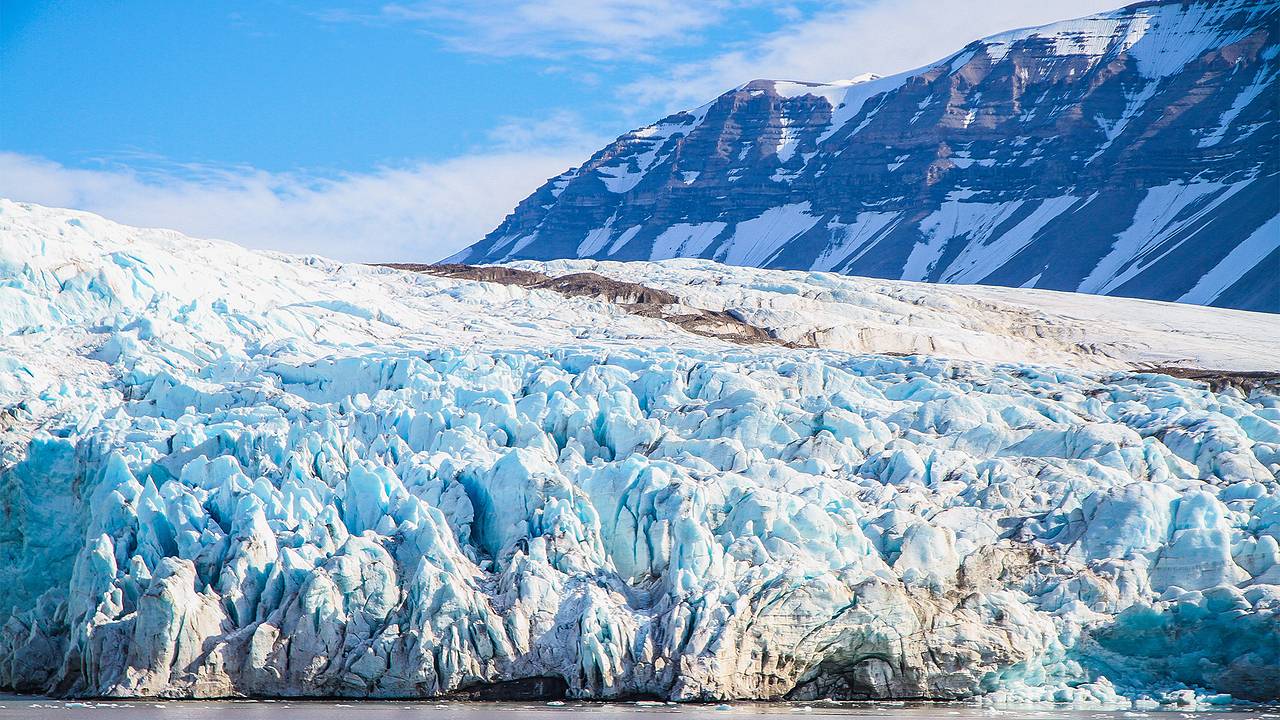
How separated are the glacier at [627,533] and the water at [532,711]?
451mm

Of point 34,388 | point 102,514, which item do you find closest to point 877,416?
point 102,514

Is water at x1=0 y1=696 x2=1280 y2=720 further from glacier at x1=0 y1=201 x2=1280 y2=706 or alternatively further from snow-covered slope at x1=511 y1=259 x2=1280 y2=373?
snow-covered slope at x1=511 y1=259 x2=1280 y2=373

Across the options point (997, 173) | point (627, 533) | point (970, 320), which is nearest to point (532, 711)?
point (627, 533)

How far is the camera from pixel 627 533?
24.2 m

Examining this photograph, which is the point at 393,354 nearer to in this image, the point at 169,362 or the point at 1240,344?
the point at 169,362

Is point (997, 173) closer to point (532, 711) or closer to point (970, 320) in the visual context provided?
point (970, 320)

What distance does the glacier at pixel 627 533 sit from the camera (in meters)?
22.4

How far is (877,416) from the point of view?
28547mm

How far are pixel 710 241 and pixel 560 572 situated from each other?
455ft

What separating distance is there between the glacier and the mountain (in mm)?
79566

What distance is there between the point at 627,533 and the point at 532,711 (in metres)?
3.98

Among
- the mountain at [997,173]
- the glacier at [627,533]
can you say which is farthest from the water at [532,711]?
the mountain at [997,173]

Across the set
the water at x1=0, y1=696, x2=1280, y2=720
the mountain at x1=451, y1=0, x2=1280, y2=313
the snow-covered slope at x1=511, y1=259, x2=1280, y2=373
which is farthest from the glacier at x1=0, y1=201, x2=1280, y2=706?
the mountain at x1=451, y1=0, x2=1280, y2=313

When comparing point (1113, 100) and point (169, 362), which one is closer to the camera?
point (169, 362)
